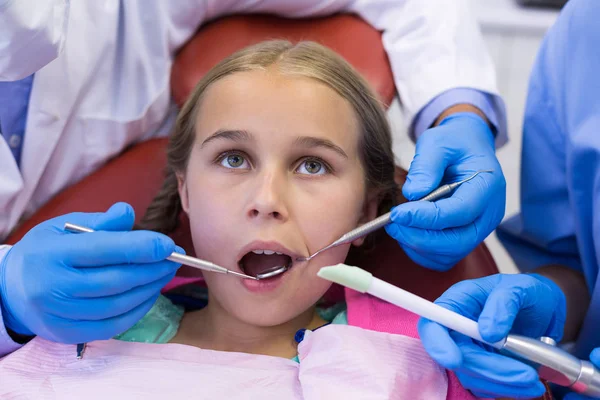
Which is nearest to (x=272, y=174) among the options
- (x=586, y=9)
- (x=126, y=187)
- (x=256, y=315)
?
(x=256, y=315)

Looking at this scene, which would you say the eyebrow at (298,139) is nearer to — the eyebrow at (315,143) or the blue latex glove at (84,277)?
the eyebrow at (315,143)

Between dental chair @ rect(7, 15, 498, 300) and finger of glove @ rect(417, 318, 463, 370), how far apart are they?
1.31 ft

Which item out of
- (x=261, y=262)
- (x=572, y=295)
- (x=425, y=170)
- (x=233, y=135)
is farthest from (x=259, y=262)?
(x=572, y=295)

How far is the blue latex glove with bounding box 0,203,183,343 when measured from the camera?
3.43 ft

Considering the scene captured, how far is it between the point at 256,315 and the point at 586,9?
894 millimetres

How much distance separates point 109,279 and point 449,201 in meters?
0.59

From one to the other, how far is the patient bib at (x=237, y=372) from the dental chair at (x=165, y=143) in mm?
328

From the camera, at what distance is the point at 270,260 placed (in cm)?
123

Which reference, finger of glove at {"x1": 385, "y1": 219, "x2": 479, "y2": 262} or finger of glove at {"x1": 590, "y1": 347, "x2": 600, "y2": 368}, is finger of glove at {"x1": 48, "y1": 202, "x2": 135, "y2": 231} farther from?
finger of glove at {"x1": 590, "y1": 347, "x2": 600, "y2": 368}

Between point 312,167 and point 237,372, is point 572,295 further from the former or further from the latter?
point 237,372

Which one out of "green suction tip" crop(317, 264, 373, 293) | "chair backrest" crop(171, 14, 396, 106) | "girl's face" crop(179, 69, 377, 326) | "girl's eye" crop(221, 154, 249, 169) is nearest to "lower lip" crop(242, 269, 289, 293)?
"girl's face" crop(179, 69, 377, 326)

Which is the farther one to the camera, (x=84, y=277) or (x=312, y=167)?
(x=312, y=167)

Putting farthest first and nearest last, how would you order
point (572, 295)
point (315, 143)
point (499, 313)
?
point (572, 295) → point (315, 143) → point (499, 313)

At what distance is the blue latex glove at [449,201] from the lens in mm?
1144
